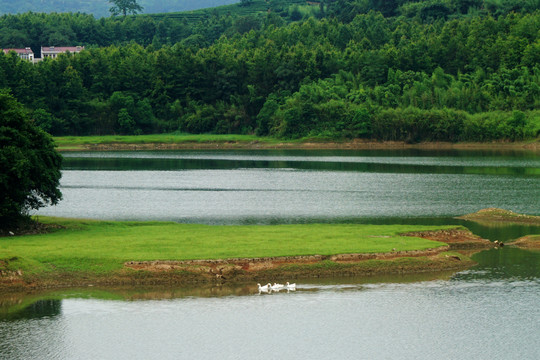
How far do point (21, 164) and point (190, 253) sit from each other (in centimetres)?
1036

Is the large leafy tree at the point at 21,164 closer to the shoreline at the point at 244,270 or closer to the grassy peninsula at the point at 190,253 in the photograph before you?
the grassy peninsula at the point at 190,253

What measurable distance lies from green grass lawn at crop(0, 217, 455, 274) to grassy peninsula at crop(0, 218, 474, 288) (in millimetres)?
45

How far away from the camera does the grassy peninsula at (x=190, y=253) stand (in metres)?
35.2

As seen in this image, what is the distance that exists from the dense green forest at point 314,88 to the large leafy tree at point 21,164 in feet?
292

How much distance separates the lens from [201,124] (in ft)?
479

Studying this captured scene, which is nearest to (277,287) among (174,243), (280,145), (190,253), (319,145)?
(190,253)

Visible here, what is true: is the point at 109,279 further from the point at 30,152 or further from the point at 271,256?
the point at 30,152

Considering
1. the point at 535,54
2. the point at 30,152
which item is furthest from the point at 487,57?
the point at 30,152

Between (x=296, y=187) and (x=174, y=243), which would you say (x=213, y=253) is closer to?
(x=174, y=243)

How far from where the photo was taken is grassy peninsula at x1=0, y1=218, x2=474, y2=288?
115 ft

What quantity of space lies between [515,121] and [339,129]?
27.6 metres

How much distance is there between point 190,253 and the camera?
3703cm

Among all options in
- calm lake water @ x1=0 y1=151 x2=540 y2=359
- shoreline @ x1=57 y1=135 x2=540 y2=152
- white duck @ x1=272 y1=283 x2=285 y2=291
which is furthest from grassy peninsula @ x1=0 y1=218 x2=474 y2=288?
shoreline @ x1=57 y1=135 x2=540 y2=152

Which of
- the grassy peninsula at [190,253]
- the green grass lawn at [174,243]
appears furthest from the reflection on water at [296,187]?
the grassy peninsula at [190,253]
